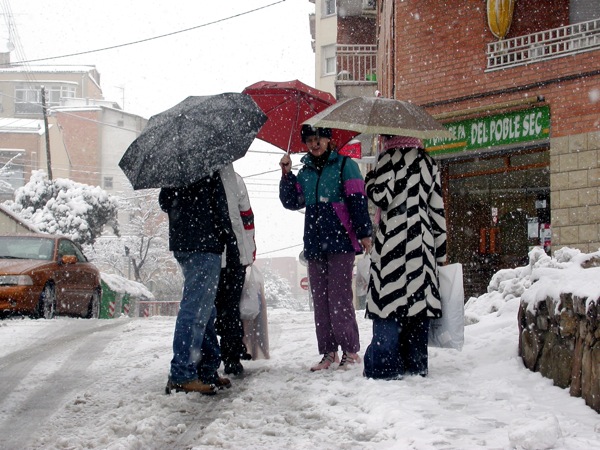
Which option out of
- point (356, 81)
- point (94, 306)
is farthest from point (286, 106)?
point (356, 81)

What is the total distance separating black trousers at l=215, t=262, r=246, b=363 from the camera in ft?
21.6

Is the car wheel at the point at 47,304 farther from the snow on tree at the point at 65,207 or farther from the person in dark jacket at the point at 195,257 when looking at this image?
the snow on tree at the point at 65,207

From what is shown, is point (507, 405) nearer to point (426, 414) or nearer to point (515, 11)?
point (426, 414)

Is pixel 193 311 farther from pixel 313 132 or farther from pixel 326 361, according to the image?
pixel 313 132

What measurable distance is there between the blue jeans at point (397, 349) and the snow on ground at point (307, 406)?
0.49ft

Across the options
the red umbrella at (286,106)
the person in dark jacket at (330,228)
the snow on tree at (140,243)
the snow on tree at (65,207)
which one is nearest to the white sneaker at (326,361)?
the person in dark jacket at (330,228)

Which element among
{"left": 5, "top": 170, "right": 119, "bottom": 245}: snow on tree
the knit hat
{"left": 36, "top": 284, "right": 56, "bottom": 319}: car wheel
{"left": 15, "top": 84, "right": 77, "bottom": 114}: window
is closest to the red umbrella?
the knit hat

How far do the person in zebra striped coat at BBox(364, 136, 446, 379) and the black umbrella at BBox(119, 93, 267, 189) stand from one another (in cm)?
107

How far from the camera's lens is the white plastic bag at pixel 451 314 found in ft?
20.2

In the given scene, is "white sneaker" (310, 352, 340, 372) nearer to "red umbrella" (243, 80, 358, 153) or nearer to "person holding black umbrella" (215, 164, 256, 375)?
"person holding black umbrella" (215, 164, 256, 375)

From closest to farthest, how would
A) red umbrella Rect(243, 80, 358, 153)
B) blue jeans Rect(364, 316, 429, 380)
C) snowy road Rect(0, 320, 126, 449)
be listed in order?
snowy road Rect(0, 320, 126, 449)
blue jeans Rect(364, 316, 429, 380)
red umbrella Rect(243, 80, 358, 153)

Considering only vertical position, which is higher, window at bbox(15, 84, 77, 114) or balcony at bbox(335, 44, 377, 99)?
window at bbox(15, 84, 77, 114)

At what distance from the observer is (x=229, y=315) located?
664 cm

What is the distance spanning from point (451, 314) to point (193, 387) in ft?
6.31
